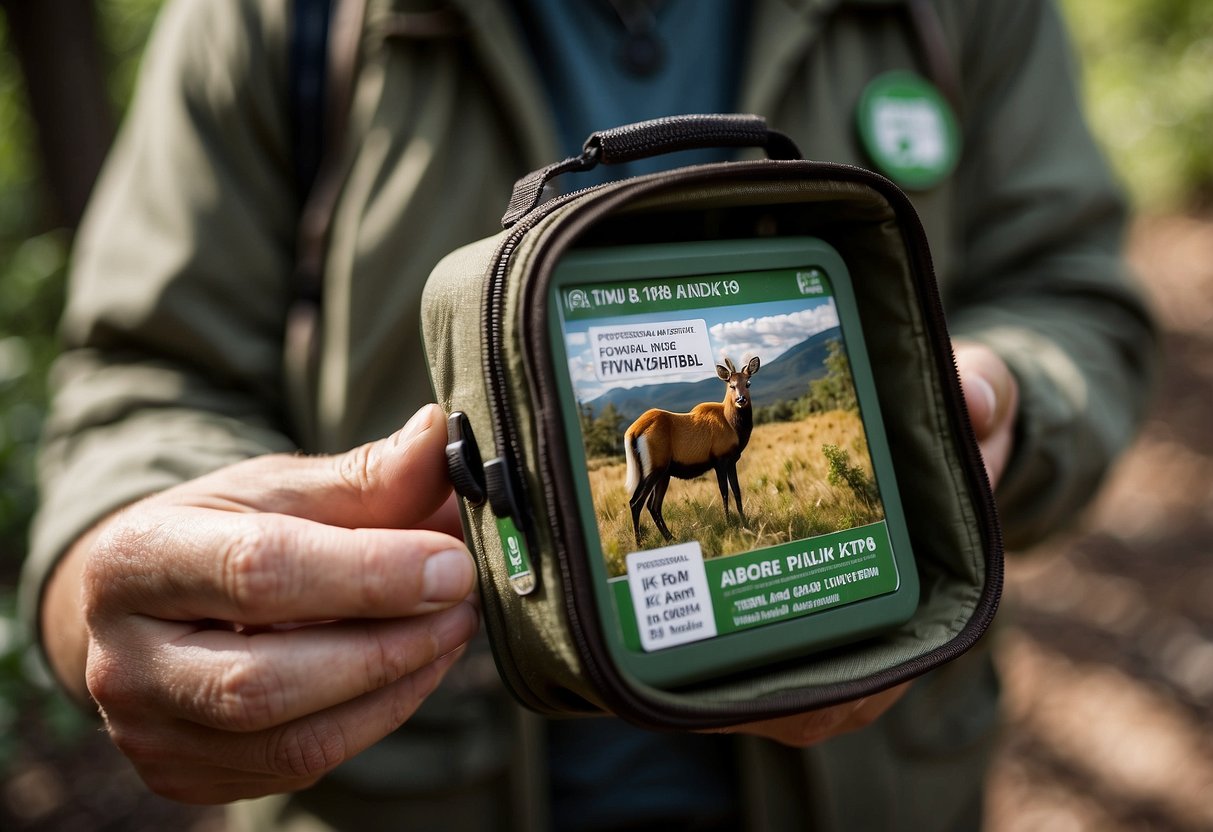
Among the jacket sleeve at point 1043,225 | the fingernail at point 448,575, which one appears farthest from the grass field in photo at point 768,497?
the jacket sleeve at point 1043,225

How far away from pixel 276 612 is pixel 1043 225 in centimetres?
125

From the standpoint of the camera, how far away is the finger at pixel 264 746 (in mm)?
809

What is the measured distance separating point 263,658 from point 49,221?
3756 mm

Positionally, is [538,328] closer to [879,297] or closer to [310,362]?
[879,297]

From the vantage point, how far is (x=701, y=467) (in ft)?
2.55

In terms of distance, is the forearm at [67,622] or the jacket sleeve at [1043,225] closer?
the forearm at [67,622]

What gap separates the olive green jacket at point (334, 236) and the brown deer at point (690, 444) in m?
0.50

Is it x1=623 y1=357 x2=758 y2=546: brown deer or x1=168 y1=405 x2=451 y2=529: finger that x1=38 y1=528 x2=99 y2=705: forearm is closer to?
x1=168 y1=405 x2=451 y2=529: finger

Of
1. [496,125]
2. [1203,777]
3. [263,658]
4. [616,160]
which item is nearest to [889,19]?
[496,125]

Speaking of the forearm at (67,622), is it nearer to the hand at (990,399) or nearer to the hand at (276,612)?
the hand at (276,612)

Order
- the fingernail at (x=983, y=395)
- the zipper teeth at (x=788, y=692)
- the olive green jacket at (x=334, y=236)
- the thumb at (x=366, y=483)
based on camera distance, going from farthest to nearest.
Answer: the olive green jacket at (x=334, y=236) < the fingernail at (x=983, y=395) < the thumb at (x=366, y=483) < the zipper teeth at (x=788, y=692)

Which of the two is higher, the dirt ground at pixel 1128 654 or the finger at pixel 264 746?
the finger at pixel 264 746

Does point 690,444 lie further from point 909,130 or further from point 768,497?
point 909,130

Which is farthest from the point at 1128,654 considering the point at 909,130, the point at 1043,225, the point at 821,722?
the point at 821,722
